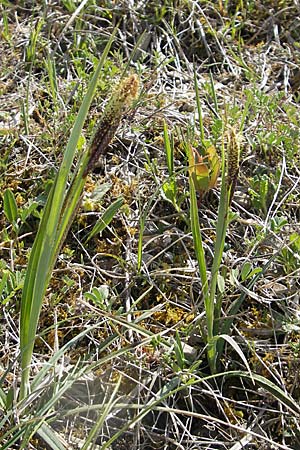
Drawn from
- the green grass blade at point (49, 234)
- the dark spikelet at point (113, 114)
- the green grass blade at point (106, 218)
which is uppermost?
the dark spikelet at point (113, 114)

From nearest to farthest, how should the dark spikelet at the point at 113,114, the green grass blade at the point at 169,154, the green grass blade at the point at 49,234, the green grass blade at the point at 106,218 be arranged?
the dark spikelet at the point at 113,114, the green grass blade at the point at 49,234, the green grass blade at the point at 106,218, the green grass blade at the point at 169,154

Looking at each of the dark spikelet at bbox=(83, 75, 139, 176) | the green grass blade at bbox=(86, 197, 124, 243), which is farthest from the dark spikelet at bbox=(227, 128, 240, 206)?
the green grass blade at bbox=(86, 197, 124, 243)

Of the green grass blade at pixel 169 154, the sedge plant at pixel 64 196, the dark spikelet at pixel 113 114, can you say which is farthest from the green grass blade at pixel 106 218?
the dark spikelet at pixel 113 114

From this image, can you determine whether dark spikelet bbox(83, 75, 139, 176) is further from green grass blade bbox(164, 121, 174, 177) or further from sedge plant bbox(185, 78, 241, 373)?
green grass blade bbox(164, 121, 174, 177)

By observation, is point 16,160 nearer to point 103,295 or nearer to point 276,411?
point 103,295

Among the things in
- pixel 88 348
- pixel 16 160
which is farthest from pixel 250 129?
pixel 88 348

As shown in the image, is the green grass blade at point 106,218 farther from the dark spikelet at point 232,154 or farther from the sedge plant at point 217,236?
the dark spikelet at point 232,154

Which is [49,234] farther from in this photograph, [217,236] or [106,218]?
[106,218]

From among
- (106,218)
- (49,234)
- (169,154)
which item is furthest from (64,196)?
(169,154)

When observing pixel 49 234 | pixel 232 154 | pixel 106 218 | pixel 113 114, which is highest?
pixel 113 114
